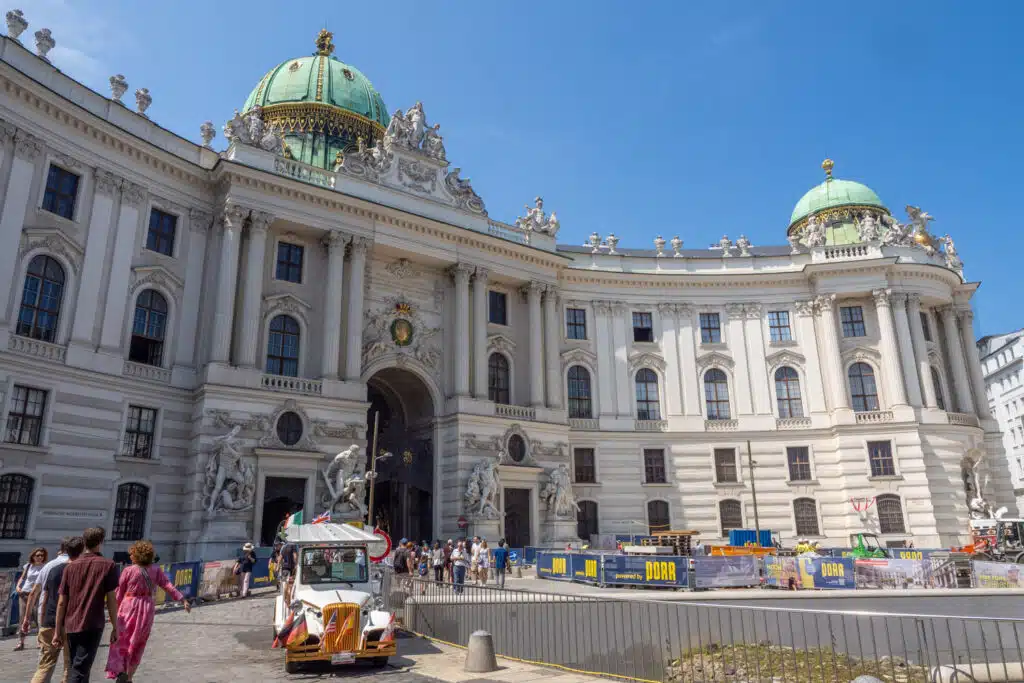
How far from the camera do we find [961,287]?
158 ft

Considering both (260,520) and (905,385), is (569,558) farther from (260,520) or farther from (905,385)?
(905,385)

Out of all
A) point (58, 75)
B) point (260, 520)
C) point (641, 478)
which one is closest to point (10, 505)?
point (260, 520)

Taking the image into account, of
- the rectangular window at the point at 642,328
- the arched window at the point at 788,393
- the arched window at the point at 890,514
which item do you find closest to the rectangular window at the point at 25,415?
the rectangular window at the point at 642,328

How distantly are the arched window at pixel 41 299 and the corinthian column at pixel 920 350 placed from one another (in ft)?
150

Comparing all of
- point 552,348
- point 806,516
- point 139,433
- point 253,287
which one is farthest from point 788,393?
point 139,433

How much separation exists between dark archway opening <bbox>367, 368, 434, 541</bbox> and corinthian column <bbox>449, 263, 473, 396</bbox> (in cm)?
208

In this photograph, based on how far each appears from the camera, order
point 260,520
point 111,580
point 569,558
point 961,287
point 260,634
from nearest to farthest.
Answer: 1. point 111,580
2. point 260,634
3. point 569,558
4. point 260,520
5. point 961,287

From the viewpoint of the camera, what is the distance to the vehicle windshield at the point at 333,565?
13.6 m

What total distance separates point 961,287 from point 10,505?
54.0 metres

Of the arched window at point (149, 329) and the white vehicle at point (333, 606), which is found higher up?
the arched window at point (149, 329)

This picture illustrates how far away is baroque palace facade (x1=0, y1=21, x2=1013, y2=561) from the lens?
27984 mm

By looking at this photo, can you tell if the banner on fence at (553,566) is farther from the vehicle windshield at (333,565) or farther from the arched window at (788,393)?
the arched window at (788,393)

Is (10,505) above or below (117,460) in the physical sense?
below

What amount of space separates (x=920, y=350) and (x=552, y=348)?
23.1m
